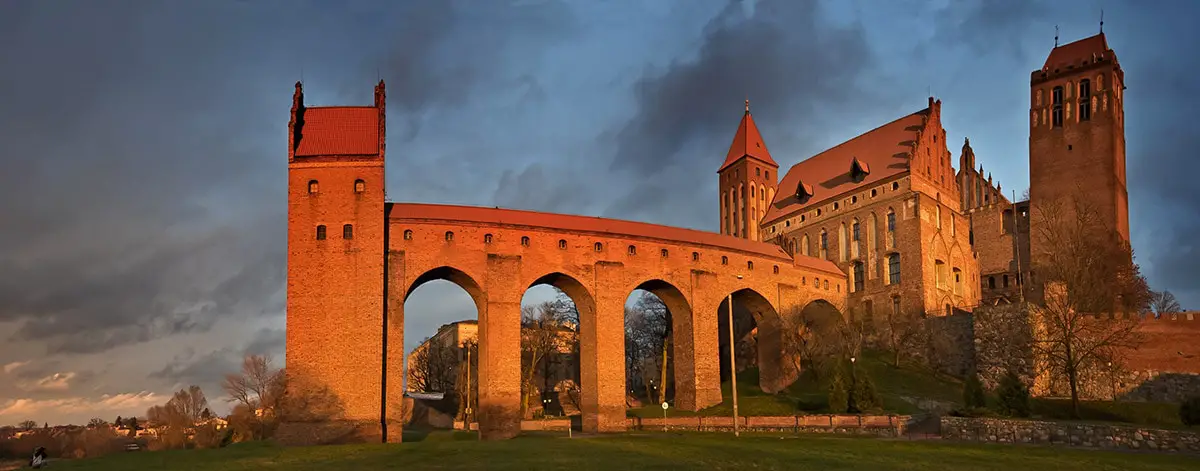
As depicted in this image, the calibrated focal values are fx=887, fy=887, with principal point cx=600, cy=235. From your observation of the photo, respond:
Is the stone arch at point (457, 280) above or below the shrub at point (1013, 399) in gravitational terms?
above

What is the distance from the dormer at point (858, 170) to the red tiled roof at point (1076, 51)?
19.1m

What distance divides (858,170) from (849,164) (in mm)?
1804

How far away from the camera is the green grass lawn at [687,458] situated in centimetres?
2030

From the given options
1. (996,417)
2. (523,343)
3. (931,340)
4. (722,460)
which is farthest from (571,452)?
(523,343)

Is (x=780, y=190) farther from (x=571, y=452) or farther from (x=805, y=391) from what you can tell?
(x=571, y=452)

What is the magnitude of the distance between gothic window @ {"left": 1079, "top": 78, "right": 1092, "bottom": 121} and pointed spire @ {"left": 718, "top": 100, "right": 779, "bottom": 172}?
24.7 metres

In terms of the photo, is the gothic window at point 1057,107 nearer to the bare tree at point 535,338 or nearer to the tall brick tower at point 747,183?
Result: the tall brick tower at point 747,183

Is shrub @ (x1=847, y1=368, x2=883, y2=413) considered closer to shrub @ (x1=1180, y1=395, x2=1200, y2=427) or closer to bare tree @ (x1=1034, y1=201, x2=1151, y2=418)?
bare tree @ (x1=1034, y1=201, x2=1151, y2=418)

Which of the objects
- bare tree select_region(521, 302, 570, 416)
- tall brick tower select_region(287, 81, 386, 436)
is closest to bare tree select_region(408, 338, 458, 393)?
bare tree select_region(521, 302, 570, 416)

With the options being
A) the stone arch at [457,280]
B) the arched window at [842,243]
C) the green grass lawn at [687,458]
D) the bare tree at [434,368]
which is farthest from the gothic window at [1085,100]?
the bare tree at [434,368]

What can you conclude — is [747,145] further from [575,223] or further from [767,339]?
[575,223]

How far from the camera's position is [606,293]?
48.9 meters

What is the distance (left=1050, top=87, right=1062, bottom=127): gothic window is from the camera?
70688 millimetres

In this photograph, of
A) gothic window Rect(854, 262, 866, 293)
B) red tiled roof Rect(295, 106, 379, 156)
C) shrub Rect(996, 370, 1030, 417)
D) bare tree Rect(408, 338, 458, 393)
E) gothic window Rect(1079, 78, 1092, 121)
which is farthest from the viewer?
bare tree Rect(408, 338, 458, 393)
